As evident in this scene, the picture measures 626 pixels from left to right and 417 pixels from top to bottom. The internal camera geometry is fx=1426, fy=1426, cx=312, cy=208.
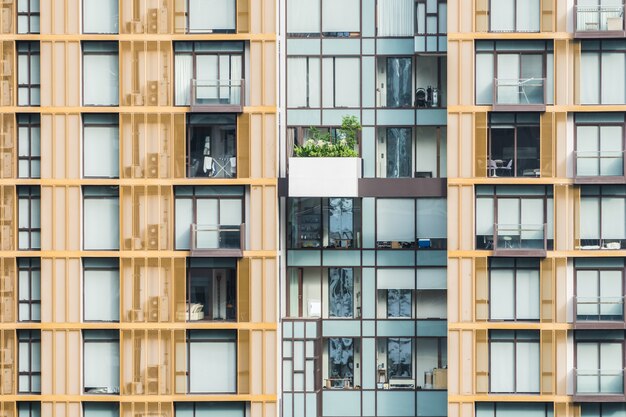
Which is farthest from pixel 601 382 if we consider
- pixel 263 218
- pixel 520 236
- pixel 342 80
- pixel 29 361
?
pixel 29 361

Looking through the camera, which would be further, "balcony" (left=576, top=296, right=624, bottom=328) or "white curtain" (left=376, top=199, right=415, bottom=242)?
"white curtain" (left=376, top=199, right=415, bottom=242)

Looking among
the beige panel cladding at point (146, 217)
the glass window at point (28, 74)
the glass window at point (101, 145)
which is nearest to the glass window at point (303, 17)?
the glass window at point (101, 145)

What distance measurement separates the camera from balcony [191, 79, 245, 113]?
5134 centimetres

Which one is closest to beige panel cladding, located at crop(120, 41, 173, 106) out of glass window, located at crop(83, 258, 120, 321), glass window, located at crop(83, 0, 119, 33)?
glass window, located at crop(83, 0, 119, 33)

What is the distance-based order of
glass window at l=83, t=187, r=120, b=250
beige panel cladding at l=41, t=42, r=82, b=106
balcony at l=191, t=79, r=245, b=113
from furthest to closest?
glass window at l=83, t=187, r=120, b=250 < beige panel cladding at l=41, t=42, r=82, b=106 < balcony at l=191, t=79, r=245, b=113

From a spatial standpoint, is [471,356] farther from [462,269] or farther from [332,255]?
[332,255]

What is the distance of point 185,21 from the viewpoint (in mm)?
51719

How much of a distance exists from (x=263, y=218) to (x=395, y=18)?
30.5 feet

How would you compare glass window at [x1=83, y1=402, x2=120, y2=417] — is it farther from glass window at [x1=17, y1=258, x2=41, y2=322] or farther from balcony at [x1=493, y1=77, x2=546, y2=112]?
balcony at [x1=493, y1=77, x2=546, y2=112]

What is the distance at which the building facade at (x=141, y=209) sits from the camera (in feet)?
169

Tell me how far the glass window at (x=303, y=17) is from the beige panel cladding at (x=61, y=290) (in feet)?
39.3

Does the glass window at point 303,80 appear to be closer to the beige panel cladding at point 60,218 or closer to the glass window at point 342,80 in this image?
the glass window at point 342,80

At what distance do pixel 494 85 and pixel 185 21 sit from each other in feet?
37.4

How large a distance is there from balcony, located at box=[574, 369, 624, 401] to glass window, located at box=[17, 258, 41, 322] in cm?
1966
